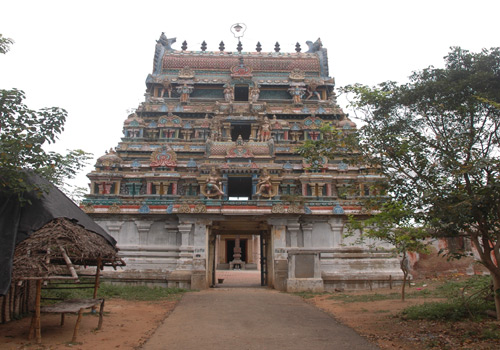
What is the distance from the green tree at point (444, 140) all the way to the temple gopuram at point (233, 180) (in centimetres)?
124

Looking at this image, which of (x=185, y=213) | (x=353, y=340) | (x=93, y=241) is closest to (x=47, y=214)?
(x=93, y=241)

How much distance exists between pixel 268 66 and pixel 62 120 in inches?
1237

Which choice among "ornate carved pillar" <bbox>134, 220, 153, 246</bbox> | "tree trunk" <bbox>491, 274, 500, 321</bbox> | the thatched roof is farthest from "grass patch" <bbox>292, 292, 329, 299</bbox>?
the thatched roof

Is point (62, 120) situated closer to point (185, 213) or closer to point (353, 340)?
point (353, 340)

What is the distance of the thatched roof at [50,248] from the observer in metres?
8.53

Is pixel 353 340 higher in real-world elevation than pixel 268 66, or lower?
lower

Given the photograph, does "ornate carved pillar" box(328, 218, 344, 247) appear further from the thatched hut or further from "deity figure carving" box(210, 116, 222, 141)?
the thatched hut

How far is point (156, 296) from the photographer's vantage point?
57.8 ft

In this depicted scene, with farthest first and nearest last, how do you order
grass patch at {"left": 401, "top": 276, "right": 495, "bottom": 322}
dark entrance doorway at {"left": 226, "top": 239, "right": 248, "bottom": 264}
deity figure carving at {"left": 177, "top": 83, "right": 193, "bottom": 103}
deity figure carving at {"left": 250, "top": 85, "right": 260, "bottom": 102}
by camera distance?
dark entrance doorway at {"left": 226, "top": 239, "right": 248, "bottom": 264}, deity figure carving at {"left": 177, "top": 83, "right": 193, "bottom": 103}, deity figure carving at {"left": 250, "top": 85, "right": 260, "bottom": 102}, grass patch at {"left": 401, "top": 276, "right": 495, "bottom": 322}

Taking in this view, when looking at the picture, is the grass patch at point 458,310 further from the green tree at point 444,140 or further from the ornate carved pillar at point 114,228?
the ornate carved pillar at point 114,228

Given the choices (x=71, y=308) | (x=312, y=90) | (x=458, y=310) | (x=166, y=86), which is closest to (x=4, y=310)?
(x=71, y=308)

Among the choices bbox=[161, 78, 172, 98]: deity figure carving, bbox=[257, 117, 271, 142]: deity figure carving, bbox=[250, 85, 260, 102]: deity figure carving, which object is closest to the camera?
bbox=[257, 117, 271, 142]: deity figure carving

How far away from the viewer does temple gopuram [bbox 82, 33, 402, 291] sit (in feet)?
68.5

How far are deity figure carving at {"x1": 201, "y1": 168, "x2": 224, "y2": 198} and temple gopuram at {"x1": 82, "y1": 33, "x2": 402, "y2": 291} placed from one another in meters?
0.08
